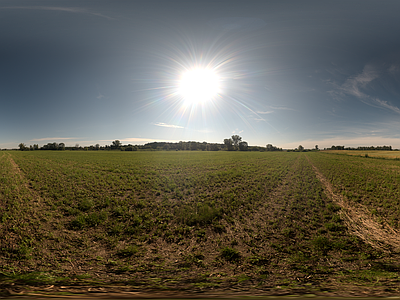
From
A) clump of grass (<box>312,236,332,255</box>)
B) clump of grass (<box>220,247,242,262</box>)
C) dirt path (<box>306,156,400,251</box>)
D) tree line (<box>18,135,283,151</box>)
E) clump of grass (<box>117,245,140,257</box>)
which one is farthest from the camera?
tree line (<box>18,135,283,151</box>)

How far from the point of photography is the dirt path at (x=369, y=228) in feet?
20.0

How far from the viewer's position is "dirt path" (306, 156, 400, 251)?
609cm

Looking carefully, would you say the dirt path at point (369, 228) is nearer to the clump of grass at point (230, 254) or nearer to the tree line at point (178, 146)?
the clump of grass at point (230, 254)

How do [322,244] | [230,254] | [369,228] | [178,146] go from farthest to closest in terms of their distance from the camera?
1. [178,146]
2. [369,228]
3. [322,244]
4. [230,254]

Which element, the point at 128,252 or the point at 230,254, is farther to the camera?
the point at 128,252

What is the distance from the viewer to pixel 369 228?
24.1 ft

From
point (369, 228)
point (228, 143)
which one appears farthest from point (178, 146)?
point (369, 228)

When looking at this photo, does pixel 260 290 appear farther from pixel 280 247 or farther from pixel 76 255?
pixel 76 255

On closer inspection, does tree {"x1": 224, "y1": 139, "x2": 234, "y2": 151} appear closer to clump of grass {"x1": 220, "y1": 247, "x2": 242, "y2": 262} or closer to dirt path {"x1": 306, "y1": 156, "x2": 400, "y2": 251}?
dirt path {"x1": 306, "y1": 156, "x2": 400, "y2": 251}

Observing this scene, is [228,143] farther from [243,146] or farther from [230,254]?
[230,254]

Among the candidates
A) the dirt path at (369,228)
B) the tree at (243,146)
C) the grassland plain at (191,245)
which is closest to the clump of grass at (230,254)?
the grassland plain at (191,245)

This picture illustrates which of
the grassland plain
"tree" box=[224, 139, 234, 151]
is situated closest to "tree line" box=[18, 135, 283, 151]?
"tree" box=[224, 139, 234, 151]

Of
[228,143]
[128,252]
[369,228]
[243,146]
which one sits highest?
[228,143]

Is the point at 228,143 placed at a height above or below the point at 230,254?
above
